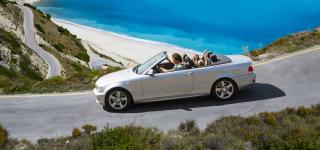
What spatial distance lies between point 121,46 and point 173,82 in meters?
55.7

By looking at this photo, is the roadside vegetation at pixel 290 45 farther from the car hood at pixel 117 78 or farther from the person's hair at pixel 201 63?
the car hood at pixel 117 78

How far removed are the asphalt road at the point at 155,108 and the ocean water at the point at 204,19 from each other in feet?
156

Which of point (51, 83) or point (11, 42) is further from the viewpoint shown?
point (11, 42)

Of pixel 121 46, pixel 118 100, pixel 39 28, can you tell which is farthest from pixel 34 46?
pixel 118 100

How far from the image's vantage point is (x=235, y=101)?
13.1m

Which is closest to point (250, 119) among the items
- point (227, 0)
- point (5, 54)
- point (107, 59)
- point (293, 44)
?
point (293, 44)

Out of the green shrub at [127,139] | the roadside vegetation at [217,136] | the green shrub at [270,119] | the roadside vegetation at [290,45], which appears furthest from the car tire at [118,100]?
the roadside vegetation at [290,45]

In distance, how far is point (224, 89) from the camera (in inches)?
515

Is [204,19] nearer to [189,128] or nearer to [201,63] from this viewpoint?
[201,63]

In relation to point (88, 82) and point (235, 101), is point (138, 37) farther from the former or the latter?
point (235, 101)

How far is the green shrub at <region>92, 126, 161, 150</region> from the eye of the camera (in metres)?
10.0

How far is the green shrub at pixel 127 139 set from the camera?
10047 mm

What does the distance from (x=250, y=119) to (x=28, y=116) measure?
625 centimetres

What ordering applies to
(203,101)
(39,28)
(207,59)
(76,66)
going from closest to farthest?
(207,59)
(203,101)
(76,66)
(39,28)
